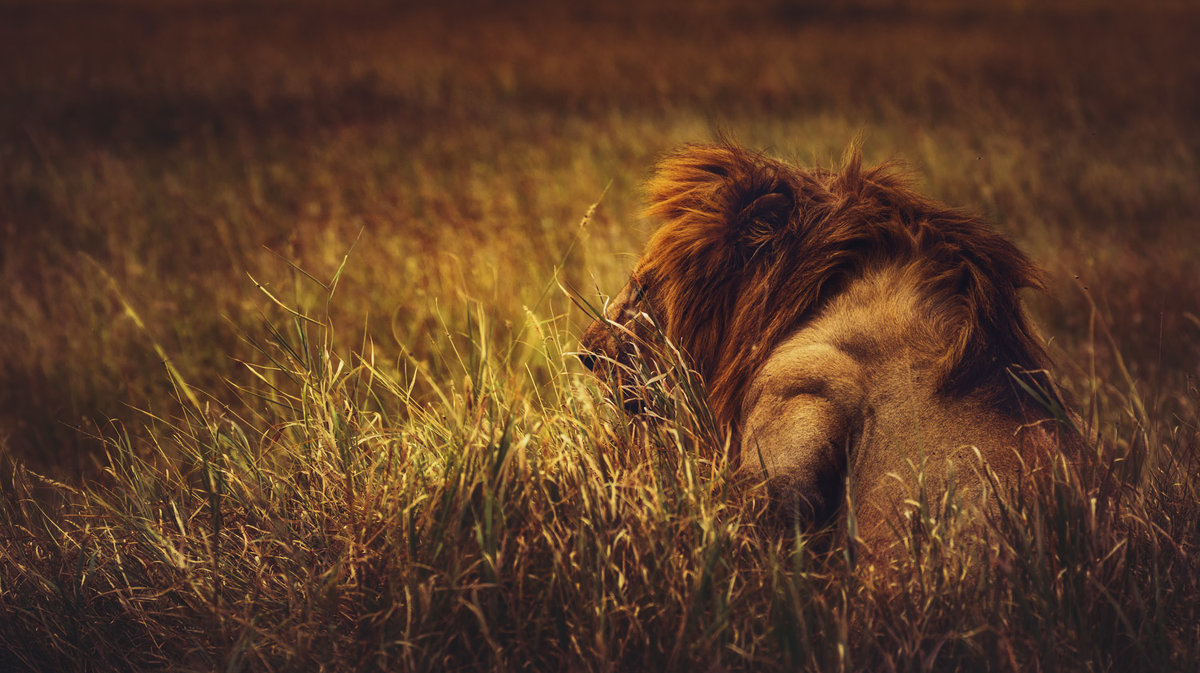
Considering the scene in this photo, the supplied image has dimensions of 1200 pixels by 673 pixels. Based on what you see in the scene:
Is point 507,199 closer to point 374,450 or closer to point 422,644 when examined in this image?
point 374,450

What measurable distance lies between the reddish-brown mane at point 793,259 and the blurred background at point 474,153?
1.28 ft

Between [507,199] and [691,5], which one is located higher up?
[691,5]

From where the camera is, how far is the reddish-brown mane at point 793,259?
2.21 metres

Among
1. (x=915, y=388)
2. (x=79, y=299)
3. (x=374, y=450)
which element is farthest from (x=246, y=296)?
(x=915, y=388)

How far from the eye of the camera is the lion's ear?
2420mm

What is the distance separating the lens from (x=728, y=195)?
2.44 metres

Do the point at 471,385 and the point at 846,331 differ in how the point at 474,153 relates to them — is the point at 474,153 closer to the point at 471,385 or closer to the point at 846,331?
the point at 471,385

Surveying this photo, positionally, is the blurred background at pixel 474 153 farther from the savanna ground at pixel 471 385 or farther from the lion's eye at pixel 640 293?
the lion's eye at pixel 640 293

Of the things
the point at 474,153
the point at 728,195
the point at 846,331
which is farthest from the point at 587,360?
the point at 474,153

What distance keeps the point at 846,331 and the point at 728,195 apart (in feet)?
1.70

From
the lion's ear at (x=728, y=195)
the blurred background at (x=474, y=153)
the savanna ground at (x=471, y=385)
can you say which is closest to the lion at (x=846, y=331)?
the lion's ear at (x=728, y=195)

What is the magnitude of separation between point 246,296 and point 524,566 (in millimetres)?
3856

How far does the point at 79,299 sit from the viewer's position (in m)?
5.28

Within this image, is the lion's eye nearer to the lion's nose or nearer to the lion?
the lion
